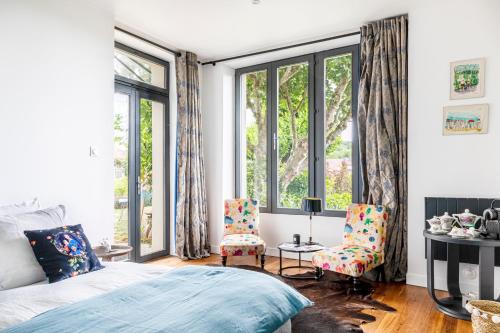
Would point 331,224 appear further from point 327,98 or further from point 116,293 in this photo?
point 116,293

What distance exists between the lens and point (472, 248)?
130 inches

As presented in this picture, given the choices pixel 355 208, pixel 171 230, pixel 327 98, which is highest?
pixel 327 98

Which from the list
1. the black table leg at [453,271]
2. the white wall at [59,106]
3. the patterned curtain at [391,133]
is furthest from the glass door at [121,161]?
the black table leg at [453,271]

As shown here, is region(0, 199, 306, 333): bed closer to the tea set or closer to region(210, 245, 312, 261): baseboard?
the tea set

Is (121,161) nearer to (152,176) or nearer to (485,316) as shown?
(152,176)

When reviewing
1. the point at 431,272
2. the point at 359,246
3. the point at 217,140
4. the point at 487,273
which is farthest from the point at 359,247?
the point at 217,140

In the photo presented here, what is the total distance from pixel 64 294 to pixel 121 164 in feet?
8.42

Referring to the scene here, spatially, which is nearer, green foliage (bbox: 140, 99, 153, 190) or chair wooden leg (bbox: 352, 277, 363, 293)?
chair wooden leg (bbox: 352, 277, 363, 293)

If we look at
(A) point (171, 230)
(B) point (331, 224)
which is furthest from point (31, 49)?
(B) point (331, 224)

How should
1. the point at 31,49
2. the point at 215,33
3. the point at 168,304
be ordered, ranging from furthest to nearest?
the point at 215,33, the point at 31,49, the point at 168,304

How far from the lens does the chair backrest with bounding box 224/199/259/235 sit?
464 cm

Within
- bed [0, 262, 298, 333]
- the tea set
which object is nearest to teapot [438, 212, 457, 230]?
the tea set

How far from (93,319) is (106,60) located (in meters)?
2.87

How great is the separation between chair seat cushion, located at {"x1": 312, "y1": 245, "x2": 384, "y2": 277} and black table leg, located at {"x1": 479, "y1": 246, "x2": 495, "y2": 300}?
0.92 meters
